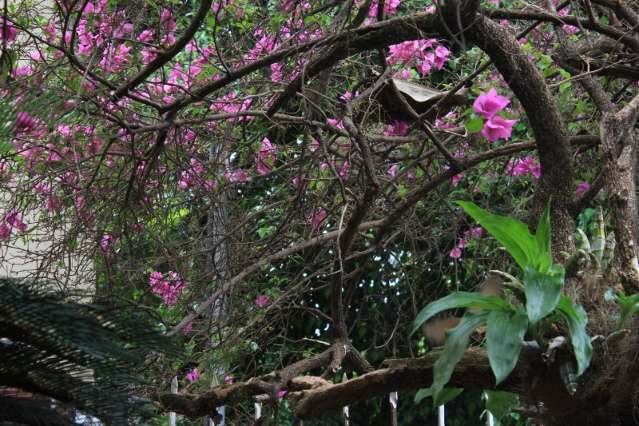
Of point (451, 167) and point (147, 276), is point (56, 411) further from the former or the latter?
point (147, 276)

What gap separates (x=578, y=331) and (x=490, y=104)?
0.82 m

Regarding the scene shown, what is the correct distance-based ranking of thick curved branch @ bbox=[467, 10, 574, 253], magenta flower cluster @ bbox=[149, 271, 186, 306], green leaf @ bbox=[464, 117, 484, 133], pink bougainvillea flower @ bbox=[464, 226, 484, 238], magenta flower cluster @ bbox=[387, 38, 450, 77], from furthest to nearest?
pink bougainvillea flower @ bbox=[464, 226, 484, 238]
magenta flower cluster @ bbox=[149, 271, 186, 306]
magenta flower cluster @ bbox=[387, 38, 450, 77]
green leaf @ bbox=[464, 117, 484, 133]
thick curved branch @ bbox=[467, 10, 574, 253]

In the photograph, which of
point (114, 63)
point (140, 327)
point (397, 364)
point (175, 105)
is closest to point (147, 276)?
point (114, 63)

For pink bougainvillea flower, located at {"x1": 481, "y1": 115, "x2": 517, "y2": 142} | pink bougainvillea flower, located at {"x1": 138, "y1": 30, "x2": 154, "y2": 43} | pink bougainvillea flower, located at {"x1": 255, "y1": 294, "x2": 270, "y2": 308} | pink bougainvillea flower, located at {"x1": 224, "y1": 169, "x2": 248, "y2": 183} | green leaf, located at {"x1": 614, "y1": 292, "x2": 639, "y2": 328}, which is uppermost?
pink bougainvillea flower, located at {"x1": 138, "y1": 30, "x2": 154, "y2": 43}

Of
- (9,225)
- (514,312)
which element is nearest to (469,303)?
(514,312)

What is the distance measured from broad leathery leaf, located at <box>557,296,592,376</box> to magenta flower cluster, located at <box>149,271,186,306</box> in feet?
6.00

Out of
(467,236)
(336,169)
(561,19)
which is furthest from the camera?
(467,236)

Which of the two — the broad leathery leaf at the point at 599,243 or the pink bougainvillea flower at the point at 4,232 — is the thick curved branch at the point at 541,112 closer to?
the broad leathery leaf at the point at 599,243

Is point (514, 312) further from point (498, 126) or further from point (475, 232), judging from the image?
point (475, 232)

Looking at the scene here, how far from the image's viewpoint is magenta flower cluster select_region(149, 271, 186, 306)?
3477mm

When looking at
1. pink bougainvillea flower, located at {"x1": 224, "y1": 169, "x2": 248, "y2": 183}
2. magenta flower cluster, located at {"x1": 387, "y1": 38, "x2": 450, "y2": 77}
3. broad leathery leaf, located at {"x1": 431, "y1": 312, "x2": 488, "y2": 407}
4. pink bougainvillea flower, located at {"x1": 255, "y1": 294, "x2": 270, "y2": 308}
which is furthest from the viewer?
pink bougainvillea flower, located at {"x1": 255, "y1": 294, "x2": 270, "y2": 308}

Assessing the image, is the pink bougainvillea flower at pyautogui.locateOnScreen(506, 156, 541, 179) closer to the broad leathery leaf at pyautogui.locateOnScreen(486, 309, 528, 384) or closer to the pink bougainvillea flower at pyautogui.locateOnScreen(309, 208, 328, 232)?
the pink bougainvillea flower at pyautogui.locateOnScreen(309, 208, 328, 232)

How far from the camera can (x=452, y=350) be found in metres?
1.93

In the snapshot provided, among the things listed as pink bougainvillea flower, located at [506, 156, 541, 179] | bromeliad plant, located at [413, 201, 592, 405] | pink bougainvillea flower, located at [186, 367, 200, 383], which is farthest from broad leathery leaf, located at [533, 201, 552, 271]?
pink bougainvillea flower, located at [186, 367, 200, 383]
